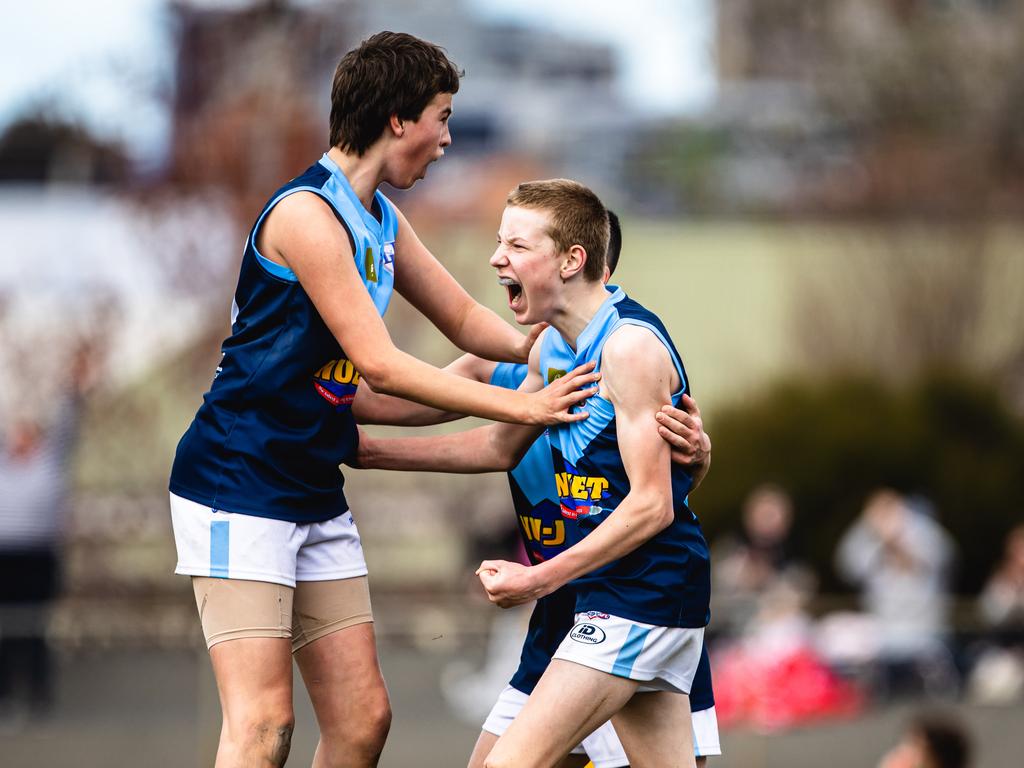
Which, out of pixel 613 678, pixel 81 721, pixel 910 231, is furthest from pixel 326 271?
pixel 910 231

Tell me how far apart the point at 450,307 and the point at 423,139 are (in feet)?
2.37

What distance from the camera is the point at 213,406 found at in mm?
4230

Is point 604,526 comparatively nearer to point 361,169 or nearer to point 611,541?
point 611,541

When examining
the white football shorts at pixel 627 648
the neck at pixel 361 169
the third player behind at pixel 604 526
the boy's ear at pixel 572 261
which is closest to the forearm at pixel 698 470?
the third player behind at pixel 604 526

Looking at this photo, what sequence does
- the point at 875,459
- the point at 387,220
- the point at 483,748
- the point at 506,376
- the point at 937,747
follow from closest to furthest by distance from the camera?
the point at 387,220 → the point at 483,748 → the point at 506,376 → the point at 937,747 → the point at 875,459

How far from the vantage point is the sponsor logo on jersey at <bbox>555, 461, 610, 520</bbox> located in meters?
4.22

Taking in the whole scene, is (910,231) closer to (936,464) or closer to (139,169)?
(936,464)

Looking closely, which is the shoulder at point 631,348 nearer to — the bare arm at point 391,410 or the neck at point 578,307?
the neck at point 578,307

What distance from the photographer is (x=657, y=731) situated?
429cm

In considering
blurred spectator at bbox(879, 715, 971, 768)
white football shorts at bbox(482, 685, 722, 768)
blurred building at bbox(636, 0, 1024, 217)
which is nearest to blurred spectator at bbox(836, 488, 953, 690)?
blurred spectator at bbox(879, 715, 971, 768)

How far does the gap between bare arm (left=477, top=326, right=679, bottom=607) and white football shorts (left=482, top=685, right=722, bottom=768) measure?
0.66 metres

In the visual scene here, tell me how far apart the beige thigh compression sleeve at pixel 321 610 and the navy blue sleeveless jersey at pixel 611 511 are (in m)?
0.67

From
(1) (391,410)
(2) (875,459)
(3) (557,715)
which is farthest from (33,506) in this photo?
(2) (875,459)

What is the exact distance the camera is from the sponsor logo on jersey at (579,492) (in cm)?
422
